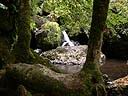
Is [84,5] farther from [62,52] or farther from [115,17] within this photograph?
[62,52]

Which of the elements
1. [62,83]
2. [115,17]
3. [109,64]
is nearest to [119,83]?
[115,17]

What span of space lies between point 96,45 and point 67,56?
15342 millimetres

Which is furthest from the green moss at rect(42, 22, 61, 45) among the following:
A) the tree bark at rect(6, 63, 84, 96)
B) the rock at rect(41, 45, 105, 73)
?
the tree bark at rect(6, 63, 84, 96)

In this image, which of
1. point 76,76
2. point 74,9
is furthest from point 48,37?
point 76,76

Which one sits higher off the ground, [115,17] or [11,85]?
[115,17]

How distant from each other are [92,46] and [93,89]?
1011mm

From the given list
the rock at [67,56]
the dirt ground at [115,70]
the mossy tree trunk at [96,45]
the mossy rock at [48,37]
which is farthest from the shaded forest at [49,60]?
the mossy rock at [48,37]

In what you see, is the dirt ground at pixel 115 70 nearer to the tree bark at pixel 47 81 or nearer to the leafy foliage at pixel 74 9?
the leafy foliage at pixel 74 9

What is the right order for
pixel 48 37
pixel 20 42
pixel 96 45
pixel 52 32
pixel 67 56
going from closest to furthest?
pixel 96 45 → pixel 20 42 → pixel 67 56 → pixel 48 37 → pixel 52 32

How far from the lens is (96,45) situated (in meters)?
8.54

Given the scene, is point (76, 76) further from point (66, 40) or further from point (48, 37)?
point (66, 40)

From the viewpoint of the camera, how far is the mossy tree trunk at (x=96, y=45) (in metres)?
8.40

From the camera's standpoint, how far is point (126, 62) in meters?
24.0

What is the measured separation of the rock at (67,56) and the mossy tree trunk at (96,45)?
42.0 ft
